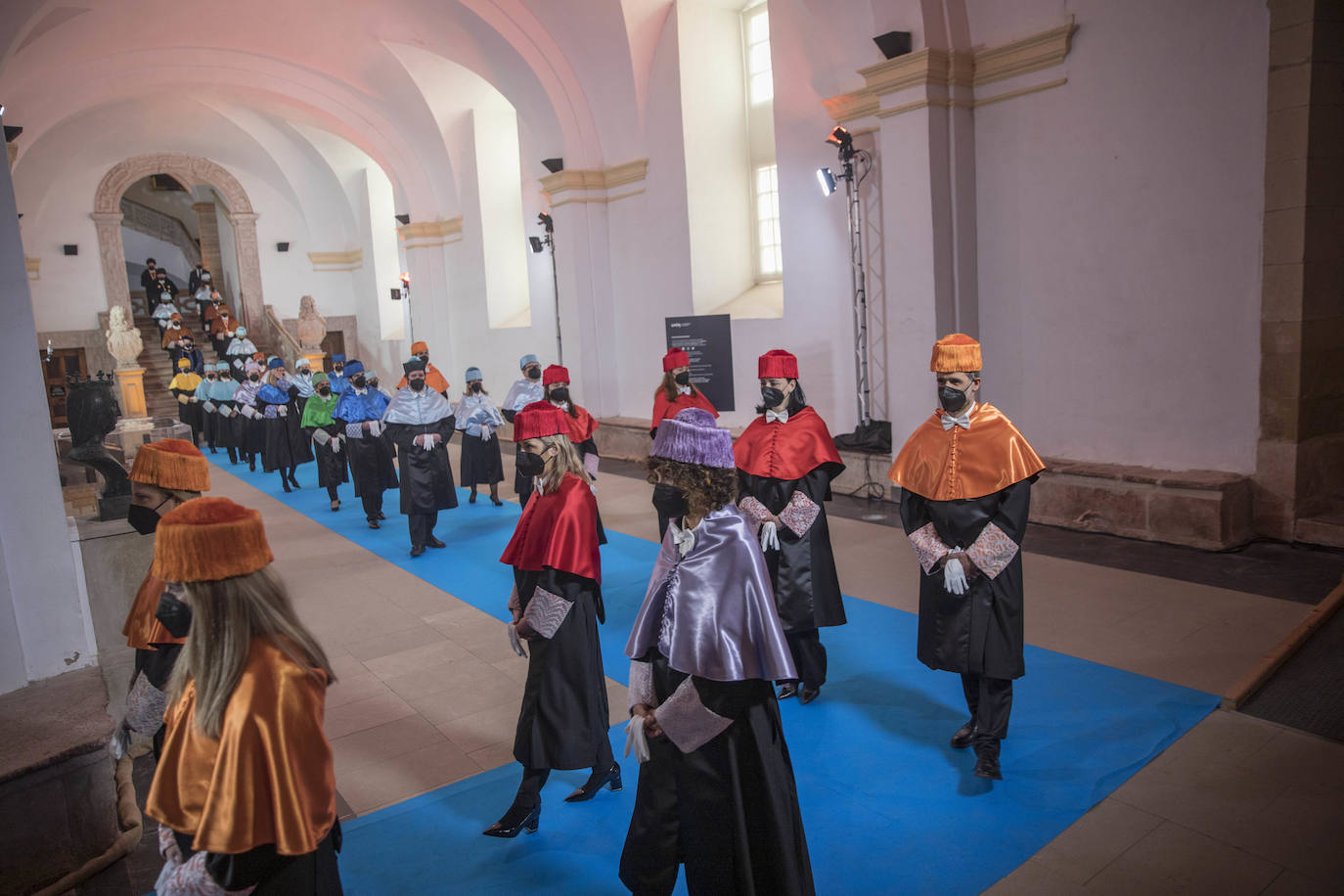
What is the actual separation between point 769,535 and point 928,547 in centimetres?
93

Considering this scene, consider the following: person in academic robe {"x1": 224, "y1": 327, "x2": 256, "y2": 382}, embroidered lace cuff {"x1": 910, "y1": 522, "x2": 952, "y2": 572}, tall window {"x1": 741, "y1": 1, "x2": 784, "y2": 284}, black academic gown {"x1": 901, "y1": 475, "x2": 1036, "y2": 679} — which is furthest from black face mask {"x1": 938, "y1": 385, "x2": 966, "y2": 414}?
person in academic robe {"x1": 224, "y1": 327, "x2": 256, "y2": 382}

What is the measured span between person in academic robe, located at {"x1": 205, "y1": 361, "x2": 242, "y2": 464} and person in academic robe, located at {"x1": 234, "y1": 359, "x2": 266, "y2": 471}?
0.78 ft

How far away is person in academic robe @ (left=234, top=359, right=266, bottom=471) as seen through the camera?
14.6 m

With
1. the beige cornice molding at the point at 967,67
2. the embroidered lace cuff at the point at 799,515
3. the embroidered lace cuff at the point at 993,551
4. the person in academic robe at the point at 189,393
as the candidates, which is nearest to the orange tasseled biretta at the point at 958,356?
the embroidered lace cuff at the point at 993,551

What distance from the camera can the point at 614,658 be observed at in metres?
5.88

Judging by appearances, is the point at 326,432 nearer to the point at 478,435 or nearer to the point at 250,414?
the point at 478,435

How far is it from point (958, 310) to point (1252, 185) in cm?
263

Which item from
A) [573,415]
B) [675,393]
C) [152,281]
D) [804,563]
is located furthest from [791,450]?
[152,281]

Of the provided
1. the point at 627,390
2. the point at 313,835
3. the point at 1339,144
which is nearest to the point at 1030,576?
the point at 1339,144

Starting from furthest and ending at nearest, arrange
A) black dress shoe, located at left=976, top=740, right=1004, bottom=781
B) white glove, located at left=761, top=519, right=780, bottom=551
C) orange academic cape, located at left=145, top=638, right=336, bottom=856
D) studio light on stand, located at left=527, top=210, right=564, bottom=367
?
studio light on stand, located at left=527, top=210, right=564, bottom=367, white glove, located at left=761, top=519, right=780, bottom=551, black dress shoe, located at left=976, top=740, right=1004, bottom=781, orange academic cape, located at left=145, top=638, right=336, bottom=856

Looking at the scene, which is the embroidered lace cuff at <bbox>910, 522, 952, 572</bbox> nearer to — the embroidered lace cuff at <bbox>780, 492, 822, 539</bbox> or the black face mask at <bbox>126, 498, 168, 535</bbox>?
the embroidered lace cuff at <bbox>780, 492, 822, 539</bbox>

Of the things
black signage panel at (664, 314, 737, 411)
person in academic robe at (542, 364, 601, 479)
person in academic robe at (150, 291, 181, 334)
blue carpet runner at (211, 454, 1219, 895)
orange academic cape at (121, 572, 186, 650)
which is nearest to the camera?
orange academic cape at (121, 572, 186, 650)

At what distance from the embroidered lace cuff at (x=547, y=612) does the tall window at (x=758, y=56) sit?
10.8 meters

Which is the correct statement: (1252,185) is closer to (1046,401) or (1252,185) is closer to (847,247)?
(1046,401)
